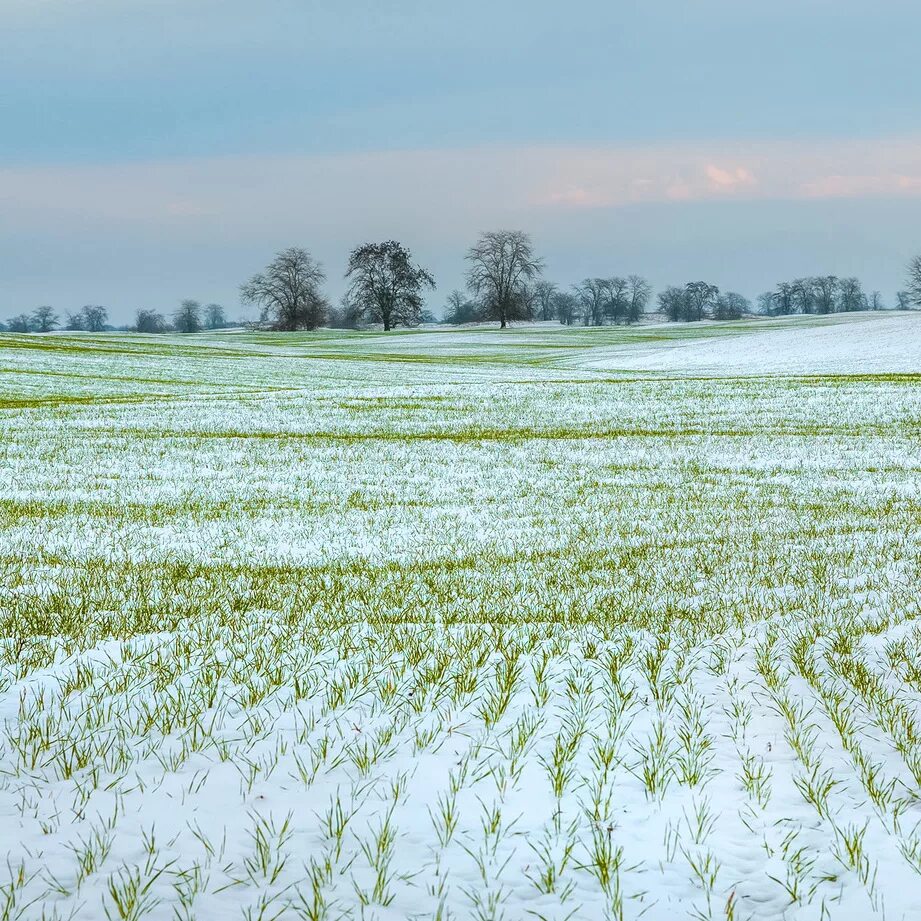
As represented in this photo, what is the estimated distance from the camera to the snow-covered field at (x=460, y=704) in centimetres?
345

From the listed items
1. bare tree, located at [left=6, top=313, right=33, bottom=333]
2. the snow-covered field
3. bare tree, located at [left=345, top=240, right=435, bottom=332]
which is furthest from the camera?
bare tree, located at [left=6, top=313, right=33, bottom=333]

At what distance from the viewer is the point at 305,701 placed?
16.6 feet

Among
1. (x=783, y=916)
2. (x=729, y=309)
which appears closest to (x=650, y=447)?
(x=783, y=916)

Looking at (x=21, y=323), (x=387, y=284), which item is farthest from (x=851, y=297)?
(x=21, y=323)

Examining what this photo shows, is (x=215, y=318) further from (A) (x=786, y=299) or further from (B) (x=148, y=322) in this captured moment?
(A) (x=786, y=299)

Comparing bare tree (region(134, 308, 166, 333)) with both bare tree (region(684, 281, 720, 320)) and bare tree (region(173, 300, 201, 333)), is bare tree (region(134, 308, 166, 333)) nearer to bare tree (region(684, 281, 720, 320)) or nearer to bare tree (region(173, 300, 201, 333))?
bare tree (region(173, 300, 201, 333))

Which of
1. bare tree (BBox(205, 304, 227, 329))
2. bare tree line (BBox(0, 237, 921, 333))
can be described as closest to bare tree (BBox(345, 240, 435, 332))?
bare tree line (BBox(0, 237, 921, 333))

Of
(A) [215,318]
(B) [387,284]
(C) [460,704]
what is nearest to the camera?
(C) [460,704]

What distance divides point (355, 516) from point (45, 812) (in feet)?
30.1

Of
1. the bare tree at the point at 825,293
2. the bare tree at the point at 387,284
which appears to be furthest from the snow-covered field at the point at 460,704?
the bare tree at the point at 825,293

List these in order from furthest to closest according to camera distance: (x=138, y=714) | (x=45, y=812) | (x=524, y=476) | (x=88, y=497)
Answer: (x=524, y=476)
(x=88, y=497)
(x=138, y=714)
(x=45, y=812)

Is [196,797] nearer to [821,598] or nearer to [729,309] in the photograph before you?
[821,598]

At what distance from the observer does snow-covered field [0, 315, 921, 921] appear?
3447 millimetres

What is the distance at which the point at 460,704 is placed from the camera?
16.4 ft
